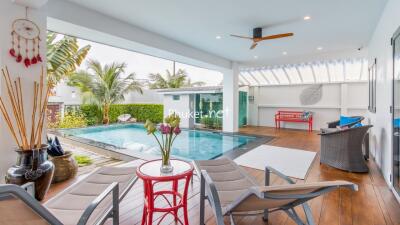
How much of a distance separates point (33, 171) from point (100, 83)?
9.26 m

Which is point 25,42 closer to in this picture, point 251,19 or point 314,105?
point 251,19

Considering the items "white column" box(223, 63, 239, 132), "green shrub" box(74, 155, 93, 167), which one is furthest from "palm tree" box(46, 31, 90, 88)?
"white column" box(223, 63, 239, 132)

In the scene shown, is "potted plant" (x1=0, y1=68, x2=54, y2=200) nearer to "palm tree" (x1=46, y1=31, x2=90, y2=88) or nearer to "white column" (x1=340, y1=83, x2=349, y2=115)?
"palm tree" (x1=46, y1=31, x2=90, y2=88)

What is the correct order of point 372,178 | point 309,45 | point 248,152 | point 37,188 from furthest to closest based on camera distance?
point 309,45 → point 248,152 → point 372,178 → point 37,188

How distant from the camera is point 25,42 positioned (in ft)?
9.30

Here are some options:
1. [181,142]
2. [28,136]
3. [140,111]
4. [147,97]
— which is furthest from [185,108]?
[28,136]

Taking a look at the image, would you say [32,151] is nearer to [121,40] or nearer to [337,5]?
[121,40]

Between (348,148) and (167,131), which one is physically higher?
(167,131)

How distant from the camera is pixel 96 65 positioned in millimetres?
10680

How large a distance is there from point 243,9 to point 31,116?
388 centimetres

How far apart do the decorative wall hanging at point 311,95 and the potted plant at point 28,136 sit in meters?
10.2

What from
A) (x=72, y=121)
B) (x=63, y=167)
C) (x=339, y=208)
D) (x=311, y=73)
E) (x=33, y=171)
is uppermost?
(x=311, y=73)

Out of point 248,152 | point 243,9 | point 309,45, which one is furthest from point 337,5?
point 248,152

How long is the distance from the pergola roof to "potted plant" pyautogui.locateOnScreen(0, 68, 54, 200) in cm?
882
